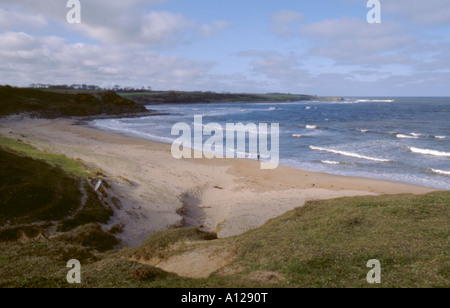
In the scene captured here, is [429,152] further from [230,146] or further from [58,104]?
[58,104]

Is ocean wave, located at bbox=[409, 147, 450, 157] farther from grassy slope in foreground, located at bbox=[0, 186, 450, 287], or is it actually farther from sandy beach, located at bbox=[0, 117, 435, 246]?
grassy slope in foreground, located at bbox=[0, 186, 450, 287]

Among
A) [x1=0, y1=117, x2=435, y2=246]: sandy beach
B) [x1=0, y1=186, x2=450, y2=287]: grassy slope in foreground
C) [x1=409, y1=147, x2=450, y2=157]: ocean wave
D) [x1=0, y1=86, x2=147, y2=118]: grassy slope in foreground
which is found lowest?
[x1=0, y1=117, x2=435, y2=246]: sandy beach

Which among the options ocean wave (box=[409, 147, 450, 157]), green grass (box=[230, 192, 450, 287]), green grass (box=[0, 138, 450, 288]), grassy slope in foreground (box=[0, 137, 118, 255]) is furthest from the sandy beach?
ocean wave (box=[409, 147, 450, 157])

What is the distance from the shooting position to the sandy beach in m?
14.2

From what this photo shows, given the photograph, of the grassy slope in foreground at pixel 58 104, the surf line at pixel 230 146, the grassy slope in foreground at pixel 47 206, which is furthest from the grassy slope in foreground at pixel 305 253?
the grassy slope in foreground at pixel 58 104

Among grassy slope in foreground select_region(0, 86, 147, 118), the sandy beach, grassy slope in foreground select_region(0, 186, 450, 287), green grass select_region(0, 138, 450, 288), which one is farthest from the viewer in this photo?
grassy slope in foreground select_region(0, 86, 147, 118)

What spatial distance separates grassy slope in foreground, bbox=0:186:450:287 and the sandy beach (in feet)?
11.0

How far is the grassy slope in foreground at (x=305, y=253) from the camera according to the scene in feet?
21.5

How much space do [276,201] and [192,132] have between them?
34281mm

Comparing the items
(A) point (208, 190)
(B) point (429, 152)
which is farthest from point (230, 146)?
(B) point (429, 152)

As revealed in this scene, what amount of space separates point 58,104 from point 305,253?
7558 cm
